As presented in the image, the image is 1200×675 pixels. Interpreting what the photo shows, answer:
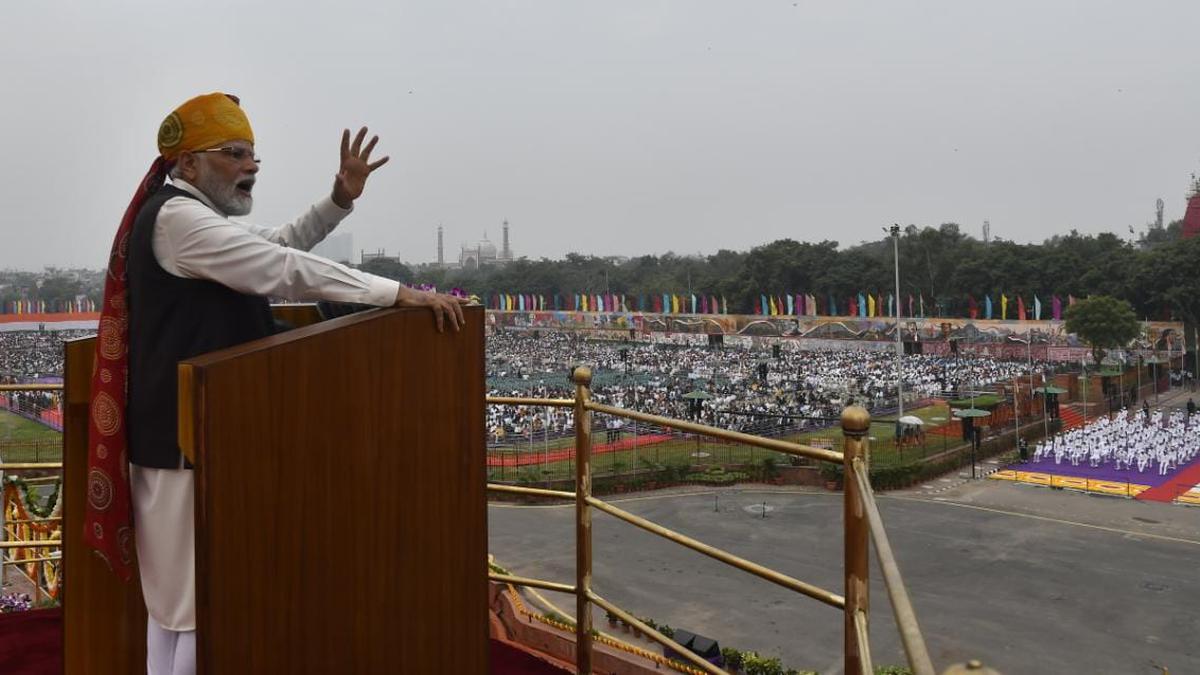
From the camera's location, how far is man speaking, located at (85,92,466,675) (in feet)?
4.83

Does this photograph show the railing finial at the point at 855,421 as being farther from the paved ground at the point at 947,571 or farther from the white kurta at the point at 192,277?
the paved ground at the point at 947,571

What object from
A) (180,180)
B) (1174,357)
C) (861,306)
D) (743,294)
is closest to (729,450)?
(180,180)

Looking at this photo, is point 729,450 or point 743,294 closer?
point 729,450

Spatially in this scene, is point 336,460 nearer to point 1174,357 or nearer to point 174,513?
point 174,513

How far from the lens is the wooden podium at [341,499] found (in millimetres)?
1287

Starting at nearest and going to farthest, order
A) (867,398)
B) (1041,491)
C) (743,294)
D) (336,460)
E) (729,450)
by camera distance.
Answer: (336,460) → (1041,491) → (729,450) → (867,398) → (743,294)

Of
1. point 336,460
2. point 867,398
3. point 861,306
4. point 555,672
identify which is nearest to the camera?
point 336,460

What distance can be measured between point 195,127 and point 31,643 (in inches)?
80.8

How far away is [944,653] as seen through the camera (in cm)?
855

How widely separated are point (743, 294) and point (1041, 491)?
3501cm

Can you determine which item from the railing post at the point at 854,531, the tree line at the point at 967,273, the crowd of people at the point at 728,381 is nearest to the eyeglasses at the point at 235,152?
the railing post at the point at 854,531

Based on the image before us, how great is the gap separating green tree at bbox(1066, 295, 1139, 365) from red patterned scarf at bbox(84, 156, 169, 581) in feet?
106

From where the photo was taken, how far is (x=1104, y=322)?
28.2 m

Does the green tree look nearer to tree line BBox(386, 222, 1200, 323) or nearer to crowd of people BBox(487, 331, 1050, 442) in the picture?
crowd of people BBox(487, 331, 1050, 442)
